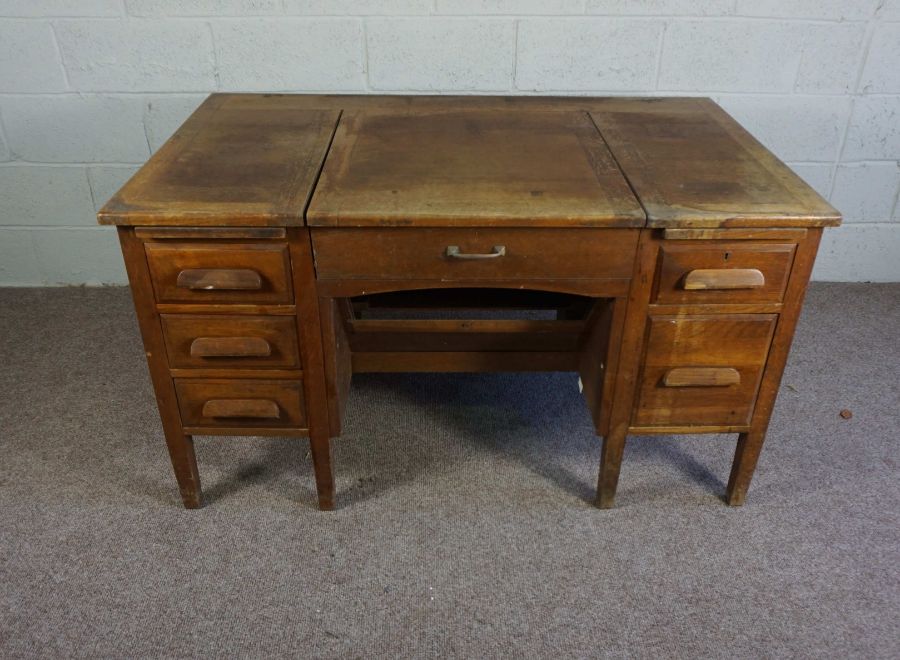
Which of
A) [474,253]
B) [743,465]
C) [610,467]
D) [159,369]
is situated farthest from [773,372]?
[159,369]

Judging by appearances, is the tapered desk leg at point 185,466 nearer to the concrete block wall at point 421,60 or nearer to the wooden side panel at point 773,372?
the concrete block wall at point 421,60

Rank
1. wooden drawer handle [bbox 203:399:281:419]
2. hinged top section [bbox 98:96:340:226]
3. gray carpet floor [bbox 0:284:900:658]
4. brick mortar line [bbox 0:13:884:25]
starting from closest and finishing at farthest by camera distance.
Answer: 1. hinged top section [bbox 98:96:340:226]
2. gray carpet floor [bbox 0:284:900:658]
3. wooden drawer handle [bbox 203:399:281:419]
4. brick mortar line [bbox 0:13:884:25]

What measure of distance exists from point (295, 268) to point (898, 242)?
2160mm

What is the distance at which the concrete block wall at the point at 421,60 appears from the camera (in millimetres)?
2090

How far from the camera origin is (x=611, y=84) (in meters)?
2.20

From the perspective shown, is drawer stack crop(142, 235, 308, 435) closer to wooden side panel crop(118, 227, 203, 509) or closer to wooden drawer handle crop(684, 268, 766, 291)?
wooden side panel crop(118, 227, 203, 509)

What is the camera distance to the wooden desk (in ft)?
4.45

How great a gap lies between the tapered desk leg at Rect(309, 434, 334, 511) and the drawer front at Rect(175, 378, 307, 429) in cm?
6

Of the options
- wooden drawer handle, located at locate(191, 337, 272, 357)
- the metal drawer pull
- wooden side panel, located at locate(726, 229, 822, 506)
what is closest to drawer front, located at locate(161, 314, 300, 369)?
wooden drawer handle, located at locate(191, 337, 272, 357)

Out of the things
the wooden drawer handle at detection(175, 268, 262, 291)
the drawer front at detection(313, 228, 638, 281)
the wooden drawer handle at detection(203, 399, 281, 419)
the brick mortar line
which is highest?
the brick mortar line

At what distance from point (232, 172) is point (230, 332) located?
324 mm

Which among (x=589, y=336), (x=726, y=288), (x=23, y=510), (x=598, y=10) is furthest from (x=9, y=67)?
(x=726, y=288)

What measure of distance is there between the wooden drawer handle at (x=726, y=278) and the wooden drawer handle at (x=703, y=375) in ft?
0.67

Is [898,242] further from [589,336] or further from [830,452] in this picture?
[589,336]
